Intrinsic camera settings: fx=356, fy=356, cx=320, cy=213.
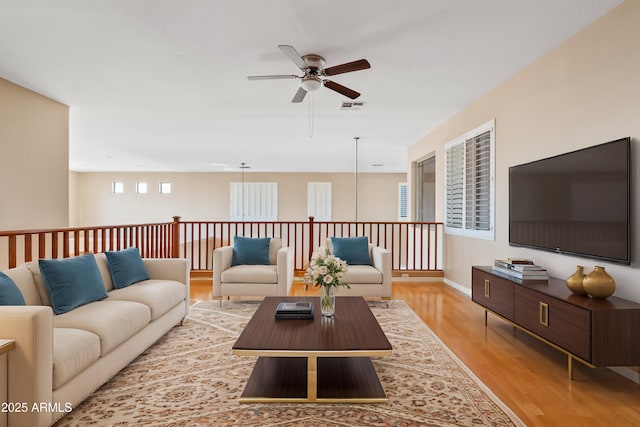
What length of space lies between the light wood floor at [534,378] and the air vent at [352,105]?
291 cm

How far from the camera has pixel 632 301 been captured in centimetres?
252

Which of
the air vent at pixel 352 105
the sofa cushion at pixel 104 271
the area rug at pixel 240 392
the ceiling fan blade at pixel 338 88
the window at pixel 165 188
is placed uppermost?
the air vent at pixel 352 105

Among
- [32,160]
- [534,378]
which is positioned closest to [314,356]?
[534,378]

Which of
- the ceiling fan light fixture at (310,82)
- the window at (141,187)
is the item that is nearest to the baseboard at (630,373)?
the ceiling fan light fixture at (310,82)

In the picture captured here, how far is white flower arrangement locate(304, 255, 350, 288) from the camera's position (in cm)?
273

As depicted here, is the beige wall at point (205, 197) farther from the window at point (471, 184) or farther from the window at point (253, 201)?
the window at point (471, 184)

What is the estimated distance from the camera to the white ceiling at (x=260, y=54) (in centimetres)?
273

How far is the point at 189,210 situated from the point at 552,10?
11.4 m

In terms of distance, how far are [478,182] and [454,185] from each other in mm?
809

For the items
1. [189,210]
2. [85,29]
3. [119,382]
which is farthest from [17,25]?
[189,210]

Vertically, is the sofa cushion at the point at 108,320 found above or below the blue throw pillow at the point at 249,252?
below

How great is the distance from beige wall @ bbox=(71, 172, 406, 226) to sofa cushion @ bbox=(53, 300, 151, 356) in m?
9.34

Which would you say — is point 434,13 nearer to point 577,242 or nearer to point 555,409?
point 577,242

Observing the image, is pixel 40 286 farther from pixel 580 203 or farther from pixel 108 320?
pixel 580 203
